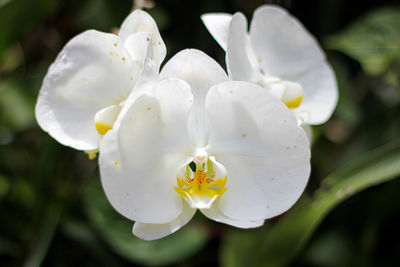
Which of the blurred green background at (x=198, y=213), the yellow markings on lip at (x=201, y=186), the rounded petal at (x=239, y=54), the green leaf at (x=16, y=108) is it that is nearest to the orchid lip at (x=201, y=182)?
the yellow markings on lip at (x=201, y=186)

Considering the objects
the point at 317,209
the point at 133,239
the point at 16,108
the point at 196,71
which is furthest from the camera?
the point at 16,108

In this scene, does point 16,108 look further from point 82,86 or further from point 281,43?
point 281,43

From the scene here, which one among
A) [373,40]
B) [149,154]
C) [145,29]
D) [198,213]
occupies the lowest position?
[198,213]

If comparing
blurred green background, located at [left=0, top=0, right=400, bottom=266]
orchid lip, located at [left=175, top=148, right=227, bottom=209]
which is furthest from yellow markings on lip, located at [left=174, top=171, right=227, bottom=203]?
blurred green background, located at [left=0, top=0, right=400, bottom=266]

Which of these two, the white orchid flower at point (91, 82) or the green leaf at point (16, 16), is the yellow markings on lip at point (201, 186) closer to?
the white orchid flower at point (91, 82)

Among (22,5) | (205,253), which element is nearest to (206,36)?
→ (22,5)

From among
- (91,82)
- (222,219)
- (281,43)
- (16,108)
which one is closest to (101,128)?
(91,82)

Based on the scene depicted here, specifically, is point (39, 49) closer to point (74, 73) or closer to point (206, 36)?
point (206, 36)
